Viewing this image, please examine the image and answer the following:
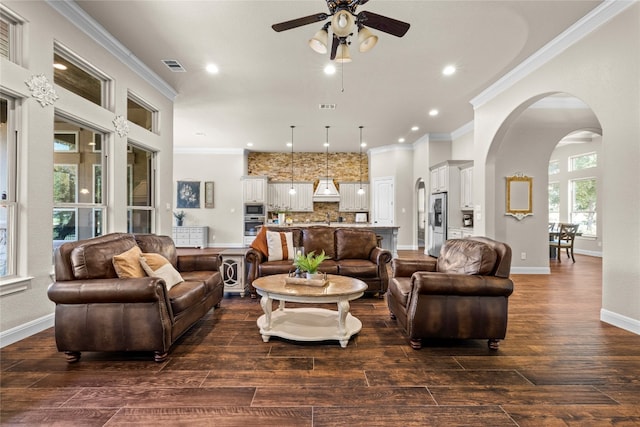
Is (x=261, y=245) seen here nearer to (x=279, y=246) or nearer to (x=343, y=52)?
(x=279, y=246)

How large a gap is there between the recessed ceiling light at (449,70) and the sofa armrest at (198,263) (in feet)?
13.8

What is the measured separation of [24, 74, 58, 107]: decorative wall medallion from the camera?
2857mm

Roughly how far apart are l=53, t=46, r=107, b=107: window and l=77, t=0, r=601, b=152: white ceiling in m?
0.54

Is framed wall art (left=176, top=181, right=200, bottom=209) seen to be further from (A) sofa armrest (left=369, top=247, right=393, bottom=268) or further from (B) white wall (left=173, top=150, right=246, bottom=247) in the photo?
(A) sofa armrest (left=369, top=247, right=393, bottom=268)

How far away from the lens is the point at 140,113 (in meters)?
4.80

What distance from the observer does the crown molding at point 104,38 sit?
3184 millimetres

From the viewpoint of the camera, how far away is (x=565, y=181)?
9.89 metres

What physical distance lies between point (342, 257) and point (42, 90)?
3976mm

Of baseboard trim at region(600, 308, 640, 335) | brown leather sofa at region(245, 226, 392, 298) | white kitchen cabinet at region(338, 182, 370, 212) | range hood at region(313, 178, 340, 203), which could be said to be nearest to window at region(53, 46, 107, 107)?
brown leather sofa at region(245, 226, 392, 298)

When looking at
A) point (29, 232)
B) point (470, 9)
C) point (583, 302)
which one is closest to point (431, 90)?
point (470, 9)

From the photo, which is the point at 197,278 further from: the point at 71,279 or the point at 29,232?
the point at 29,232

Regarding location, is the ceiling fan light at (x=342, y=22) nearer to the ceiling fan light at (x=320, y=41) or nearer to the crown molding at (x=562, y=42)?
the ceiling fan light at (x=320, y=41)

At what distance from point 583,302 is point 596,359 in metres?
1.99

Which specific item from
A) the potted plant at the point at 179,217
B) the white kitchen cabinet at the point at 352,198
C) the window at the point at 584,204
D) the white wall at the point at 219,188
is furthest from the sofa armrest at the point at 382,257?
the window at the point at 584,204
